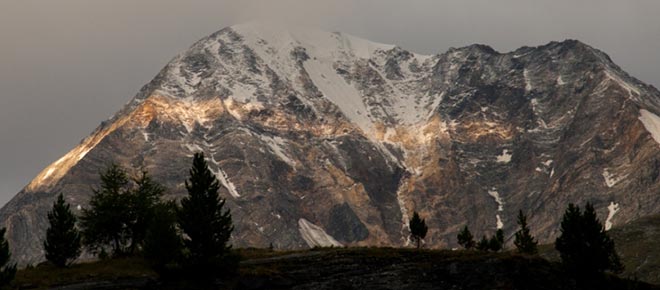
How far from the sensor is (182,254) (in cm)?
8550

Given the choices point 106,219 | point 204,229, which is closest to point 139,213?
point 106,219

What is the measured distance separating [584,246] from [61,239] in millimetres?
64400

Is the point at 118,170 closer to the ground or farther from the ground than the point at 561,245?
farther from the ground

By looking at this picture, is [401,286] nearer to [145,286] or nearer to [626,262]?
[145,286]

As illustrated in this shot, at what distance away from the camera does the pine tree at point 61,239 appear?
10100 cm

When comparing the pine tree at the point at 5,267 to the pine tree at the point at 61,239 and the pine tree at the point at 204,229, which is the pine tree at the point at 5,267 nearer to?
the pine tree at the point at 61,239

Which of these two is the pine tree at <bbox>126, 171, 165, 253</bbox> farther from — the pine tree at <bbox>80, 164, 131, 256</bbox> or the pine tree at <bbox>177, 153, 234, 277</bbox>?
the pine tree at <bbox>177, 153, 234, 277</bbox>

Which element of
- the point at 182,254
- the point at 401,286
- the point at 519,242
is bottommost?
the point at 401,286

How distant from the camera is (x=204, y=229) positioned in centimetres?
8412

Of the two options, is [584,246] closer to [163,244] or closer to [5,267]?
[163,244]

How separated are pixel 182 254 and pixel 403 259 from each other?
87.4 feet

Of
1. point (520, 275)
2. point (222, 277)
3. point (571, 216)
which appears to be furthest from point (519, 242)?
point (222, 277)

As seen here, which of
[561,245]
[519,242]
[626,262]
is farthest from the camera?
[626,262]

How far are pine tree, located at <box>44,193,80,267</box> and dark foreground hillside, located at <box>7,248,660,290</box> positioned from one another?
3102 mm
